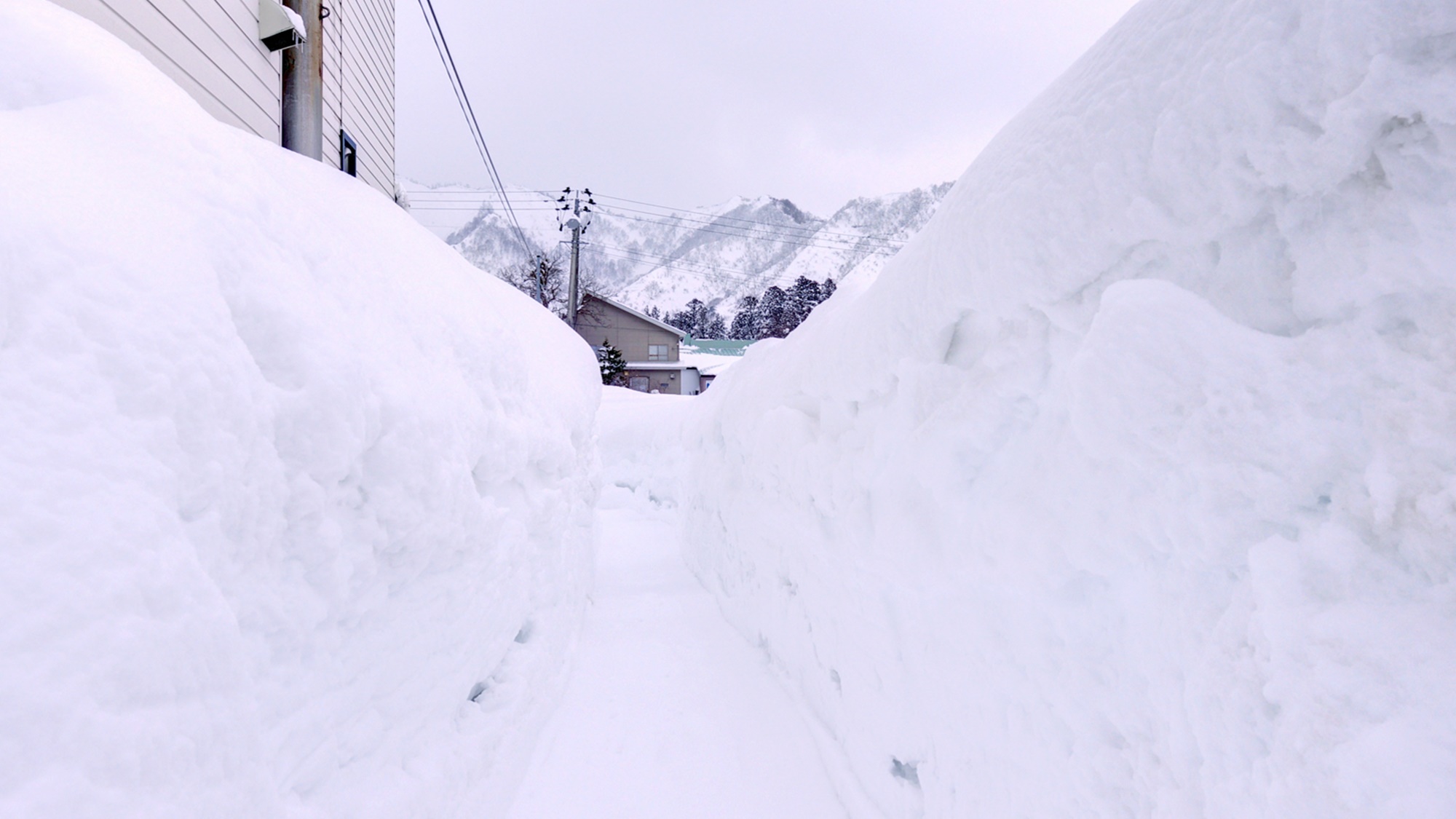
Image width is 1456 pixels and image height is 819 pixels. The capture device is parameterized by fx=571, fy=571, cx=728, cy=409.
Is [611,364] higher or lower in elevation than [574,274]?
lower

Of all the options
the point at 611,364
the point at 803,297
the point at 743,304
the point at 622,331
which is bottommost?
the point at 611,364

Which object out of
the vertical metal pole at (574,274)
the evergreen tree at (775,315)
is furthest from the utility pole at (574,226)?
the evergreen tree at (775,315)

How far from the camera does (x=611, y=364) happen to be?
23.4m

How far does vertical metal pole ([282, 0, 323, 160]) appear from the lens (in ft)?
15.4

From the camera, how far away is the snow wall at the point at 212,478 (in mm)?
796

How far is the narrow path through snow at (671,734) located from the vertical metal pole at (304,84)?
4.59 m

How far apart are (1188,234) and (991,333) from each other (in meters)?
0.68

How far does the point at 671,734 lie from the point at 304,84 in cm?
578

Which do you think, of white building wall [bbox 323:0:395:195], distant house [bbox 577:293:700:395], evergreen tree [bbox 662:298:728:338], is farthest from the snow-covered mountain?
white building wall [bbox 323:0:395:195]

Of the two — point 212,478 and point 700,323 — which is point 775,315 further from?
point 212,478

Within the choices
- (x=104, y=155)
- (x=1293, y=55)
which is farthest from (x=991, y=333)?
(x=104, y=155)

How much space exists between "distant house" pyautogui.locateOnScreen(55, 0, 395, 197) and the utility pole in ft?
32.0

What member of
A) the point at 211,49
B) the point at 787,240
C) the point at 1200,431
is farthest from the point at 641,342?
the point at 787,240

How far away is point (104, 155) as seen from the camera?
114 cm
